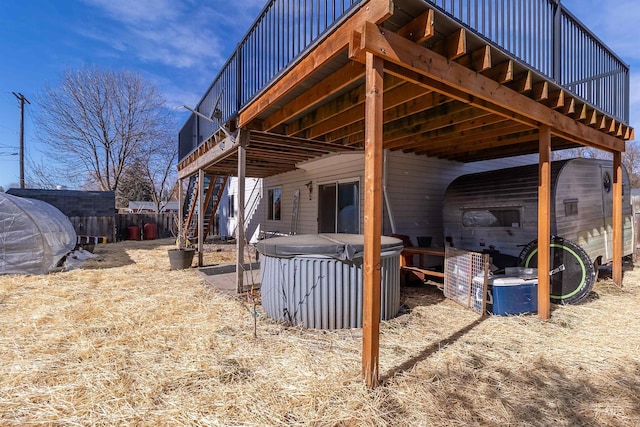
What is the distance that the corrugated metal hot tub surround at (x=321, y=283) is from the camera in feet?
11.5

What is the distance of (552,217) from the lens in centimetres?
506

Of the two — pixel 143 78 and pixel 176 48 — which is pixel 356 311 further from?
pixel 143 78

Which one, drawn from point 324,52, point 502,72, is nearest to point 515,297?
point 502,72

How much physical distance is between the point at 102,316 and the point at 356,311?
3.33m

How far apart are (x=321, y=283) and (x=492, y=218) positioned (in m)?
4.19

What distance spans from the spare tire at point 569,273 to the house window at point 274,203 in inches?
308

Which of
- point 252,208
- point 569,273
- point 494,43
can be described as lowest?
point 569,273

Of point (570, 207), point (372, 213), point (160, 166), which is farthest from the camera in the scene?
point (160, 166)

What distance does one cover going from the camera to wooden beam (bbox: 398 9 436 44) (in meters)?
2.36

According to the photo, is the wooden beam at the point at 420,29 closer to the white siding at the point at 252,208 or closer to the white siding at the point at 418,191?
the white siding at the point at 418,191

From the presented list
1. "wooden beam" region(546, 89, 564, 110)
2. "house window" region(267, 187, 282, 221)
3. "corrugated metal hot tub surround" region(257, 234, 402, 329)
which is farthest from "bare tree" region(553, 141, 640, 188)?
"corrugated metal hot tub surround" region(257, 234, 402, 329)

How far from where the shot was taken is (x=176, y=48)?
472 inches

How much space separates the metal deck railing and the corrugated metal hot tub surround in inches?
86.0

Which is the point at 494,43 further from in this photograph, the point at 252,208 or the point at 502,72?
the point at 252,208
